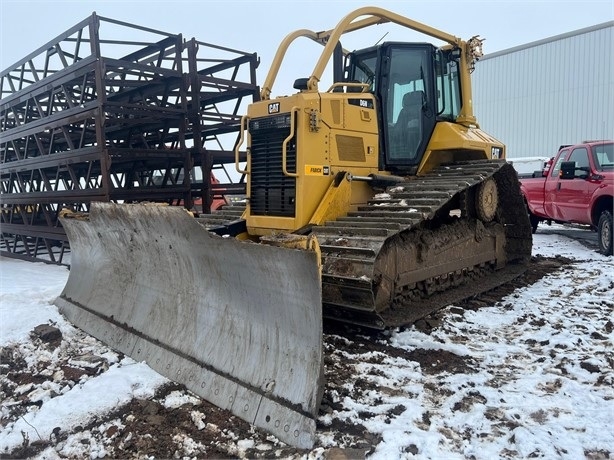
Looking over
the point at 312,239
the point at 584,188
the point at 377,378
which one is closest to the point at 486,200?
the point at 377,378

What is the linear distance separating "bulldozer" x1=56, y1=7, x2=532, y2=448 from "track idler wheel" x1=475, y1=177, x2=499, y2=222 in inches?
1.0

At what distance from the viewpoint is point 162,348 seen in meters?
4.24

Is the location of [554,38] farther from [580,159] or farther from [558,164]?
[580,159]

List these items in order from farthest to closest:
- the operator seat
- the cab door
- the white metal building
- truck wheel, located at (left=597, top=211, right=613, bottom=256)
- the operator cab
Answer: the white metal building < the cab door < truck wheel, located at (left=597, top=211, right=613, bottom=256) < the operator seat < the operator cab

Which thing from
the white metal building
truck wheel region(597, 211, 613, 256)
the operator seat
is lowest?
truck wheel region(597, 211, 613, 256)

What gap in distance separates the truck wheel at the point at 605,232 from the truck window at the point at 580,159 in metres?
0.93

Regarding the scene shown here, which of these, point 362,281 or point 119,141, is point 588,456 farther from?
point 119,141

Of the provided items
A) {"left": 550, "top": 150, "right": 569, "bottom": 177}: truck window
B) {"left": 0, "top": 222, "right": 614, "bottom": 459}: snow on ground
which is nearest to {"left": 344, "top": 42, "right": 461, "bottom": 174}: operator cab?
{"left": 0, "top": 222, "right": 614, "bottom": 459}: snow on ground

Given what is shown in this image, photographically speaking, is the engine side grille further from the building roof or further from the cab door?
the building roof

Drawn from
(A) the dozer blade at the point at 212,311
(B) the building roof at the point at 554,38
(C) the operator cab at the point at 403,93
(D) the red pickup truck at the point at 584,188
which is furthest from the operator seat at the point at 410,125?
(B) the building roof at the point at 554,38

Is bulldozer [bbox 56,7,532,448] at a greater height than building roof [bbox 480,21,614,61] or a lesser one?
lesser

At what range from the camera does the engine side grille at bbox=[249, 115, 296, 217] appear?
5.36 m

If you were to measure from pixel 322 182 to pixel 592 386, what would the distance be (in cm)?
299

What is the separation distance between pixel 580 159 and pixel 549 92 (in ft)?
46.5
